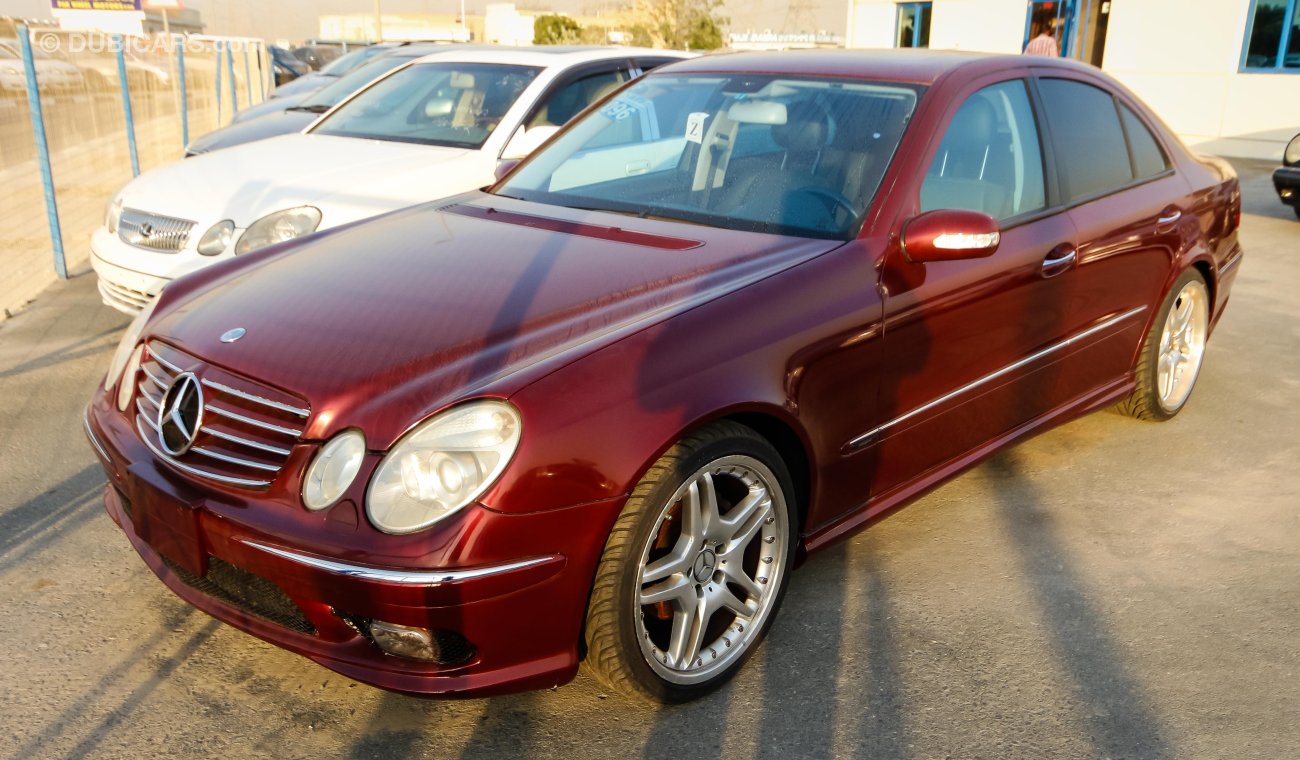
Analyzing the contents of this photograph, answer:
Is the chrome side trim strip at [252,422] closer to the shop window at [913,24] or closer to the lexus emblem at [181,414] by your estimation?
the lexus emblem at [181,414]

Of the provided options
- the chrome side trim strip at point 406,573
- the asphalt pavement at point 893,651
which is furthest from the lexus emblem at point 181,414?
the asphalt pavement at point 893,651

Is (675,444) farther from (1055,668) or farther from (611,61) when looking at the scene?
(611,61)

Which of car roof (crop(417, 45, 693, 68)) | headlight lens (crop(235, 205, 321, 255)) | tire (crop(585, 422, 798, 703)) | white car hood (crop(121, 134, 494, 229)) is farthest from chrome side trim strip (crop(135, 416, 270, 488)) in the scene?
car roof (crop(417, 45, 693, 68))

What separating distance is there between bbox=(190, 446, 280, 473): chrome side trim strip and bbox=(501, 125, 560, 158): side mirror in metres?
3.86

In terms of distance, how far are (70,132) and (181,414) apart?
8.03m

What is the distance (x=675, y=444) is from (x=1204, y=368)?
4344 mm

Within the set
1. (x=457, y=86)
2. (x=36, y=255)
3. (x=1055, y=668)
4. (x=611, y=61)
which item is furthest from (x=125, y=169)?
(x=1055, y=668)

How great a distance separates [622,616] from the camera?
263 cm

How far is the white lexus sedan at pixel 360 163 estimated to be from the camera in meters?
5.62

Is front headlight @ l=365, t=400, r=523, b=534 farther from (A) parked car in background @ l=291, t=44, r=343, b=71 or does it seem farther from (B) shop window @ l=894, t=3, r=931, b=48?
(A) parked car in background @ l=291, t=44, r=343, b=71

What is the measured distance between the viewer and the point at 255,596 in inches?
104

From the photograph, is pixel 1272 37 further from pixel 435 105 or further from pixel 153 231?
pixel 153 231

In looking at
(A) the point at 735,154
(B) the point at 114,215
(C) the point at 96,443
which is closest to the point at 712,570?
(A) the point at 735,154

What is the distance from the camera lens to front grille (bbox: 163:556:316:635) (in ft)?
8.47
